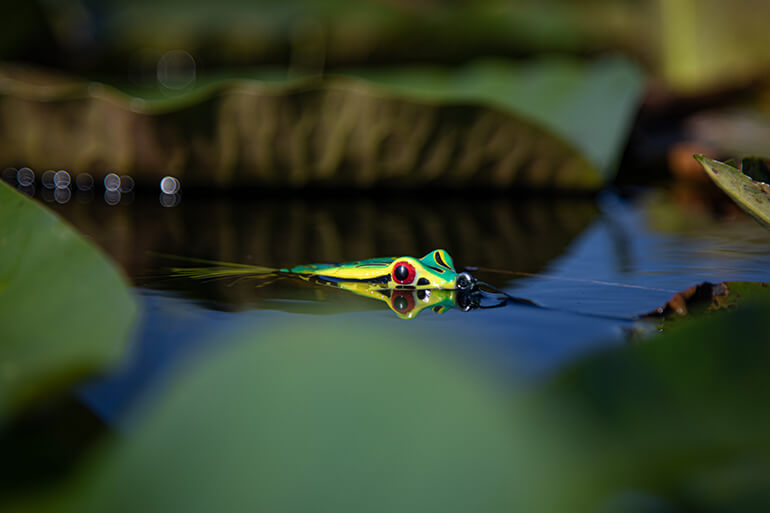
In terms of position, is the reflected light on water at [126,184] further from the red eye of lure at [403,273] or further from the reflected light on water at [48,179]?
the red eye of lure at [403,273]

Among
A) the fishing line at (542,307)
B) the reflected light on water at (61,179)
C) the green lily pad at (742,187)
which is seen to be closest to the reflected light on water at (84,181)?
the reflected light on water at (61,179)

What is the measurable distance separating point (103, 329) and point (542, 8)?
6.40 ft

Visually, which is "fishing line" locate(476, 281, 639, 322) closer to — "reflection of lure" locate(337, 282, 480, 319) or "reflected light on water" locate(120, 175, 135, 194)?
"reflection of lure" locate(337, 282, 480, 319)

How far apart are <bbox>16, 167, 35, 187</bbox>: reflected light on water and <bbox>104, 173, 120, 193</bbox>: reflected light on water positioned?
127 millimetres

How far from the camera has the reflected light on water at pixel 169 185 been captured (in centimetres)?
129

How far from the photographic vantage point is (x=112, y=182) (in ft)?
4.24

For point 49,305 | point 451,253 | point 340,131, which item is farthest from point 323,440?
point 340,131

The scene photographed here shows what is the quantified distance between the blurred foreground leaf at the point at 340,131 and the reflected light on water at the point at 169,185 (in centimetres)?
4

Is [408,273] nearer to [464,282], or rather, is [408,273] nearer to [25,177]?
[464,282]

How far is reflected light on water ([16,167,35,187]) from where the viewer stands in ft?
4.17

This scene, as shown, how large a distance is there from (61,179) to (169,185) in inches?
8.0

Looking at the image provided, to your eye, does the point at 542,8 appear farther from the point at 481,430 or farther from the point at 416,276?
the point at 481,430

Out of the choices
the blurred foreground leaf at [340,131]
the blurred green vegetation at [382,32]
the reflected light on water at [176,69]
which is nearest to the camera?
the blurred foreground leaf at [340,131]

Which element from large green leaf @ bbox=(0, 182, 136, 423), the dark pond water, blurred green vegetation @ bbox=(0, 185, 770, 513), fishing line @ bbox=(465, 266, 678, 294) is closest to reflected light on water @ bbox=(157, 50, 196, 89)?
the dark pond water
